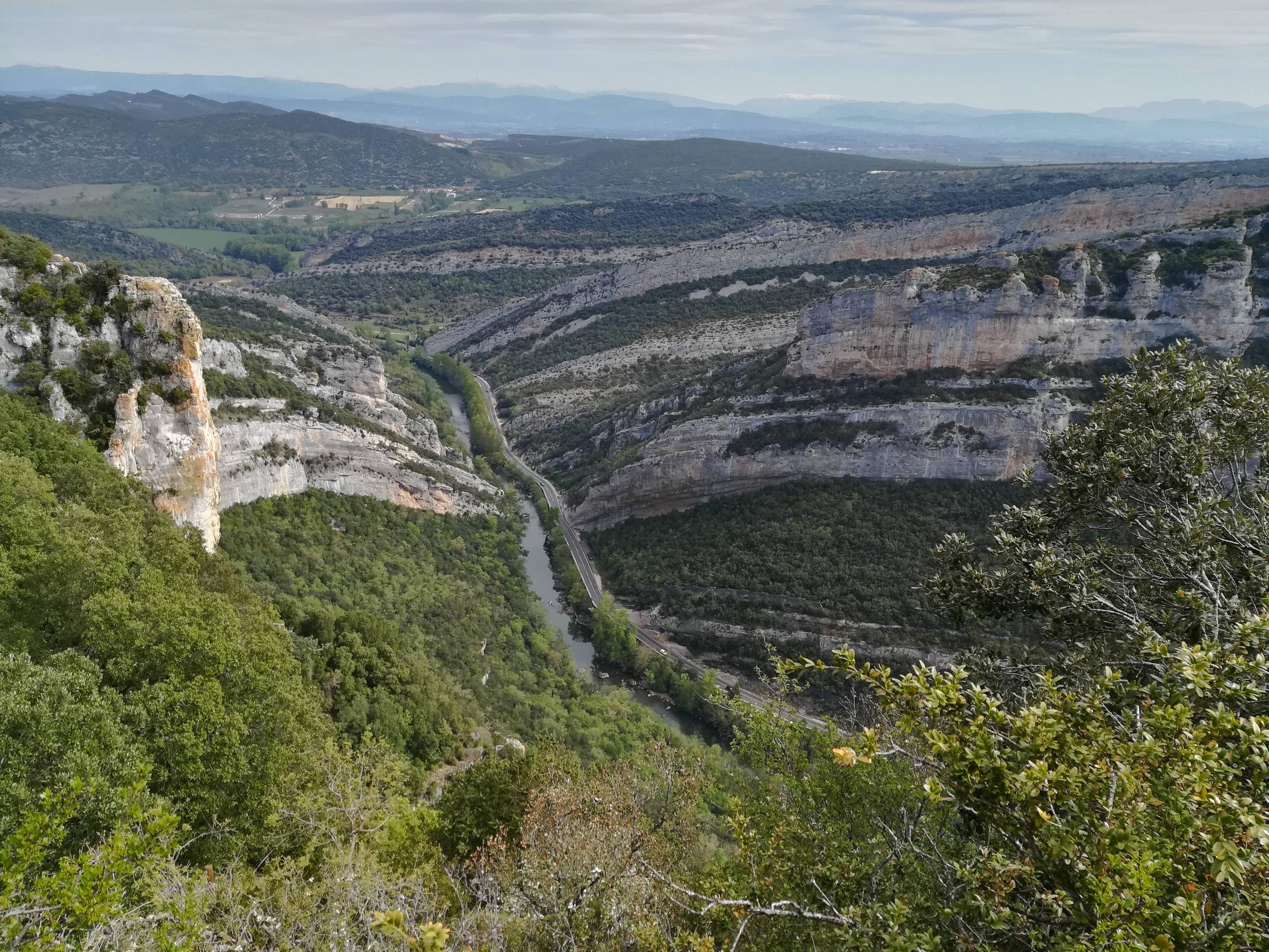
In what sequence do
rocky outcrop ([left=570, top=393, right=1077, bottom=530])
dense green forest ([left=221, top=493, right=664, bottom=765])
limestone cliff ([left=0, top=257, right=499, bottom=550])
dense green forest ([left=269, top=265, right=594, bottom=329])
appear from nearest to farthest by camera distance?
limestone cliff ([left=0, top=257, right=499, bottom=550]), dense green forest ([left=221, top=493, right=664, bottom=765]), rocky outcrop ([left=570, top=393, right=1077, bottom=530]), dense green forest ([left=269, top=265, right=594, bottom=329])

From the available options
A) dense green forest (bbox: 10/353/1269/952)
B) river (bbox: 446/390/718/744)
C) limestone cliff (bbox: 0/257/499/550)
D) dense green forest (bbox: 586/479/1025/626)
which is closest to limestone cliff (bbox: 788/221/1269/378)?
dense green forest (bbox: 586/479/1025/626)

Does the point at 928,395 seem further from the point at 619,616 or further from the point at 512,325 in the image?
the point at 512,325

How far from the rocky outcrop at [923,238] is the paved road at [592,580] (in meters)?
30.5

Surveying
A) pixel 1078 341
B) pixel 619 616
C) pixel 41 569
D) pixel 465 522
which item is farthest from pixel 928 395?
pixel 41 569

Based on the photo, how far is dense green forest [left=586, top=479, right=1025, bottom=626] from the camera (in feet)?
143

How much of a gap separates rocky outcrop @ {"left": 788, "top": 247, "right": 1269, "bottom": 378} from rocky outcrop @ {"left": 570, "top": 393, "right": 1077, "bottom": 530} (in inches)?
165

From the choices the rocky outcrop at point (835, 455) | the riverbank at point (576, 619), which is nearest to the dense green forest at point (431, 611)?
the riverbank at point (576, 619)

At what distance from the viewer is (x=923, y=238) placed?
8956cm

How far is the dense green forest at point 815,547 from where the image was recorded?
43531mm

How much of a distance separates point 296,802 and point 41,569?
7483 mm

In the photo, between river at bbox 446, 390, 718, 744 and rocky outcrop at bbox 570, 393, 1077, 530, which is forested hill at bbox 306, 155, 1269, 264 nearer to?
rocky outcrop at bbox 570, 393, 1077, 530

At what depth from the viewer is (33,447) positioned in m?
22.2

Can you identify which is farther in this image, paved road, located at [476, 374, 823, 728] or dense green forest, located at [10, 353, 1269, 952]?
paved road, located at [476, 374, 823, 728]

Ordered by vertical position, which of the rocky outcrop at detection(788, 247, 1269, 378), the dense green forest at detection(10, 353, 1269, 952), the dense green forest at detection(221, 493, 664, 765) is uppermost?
the rocky outcrop at detection(788, 247, 1269, 378)
